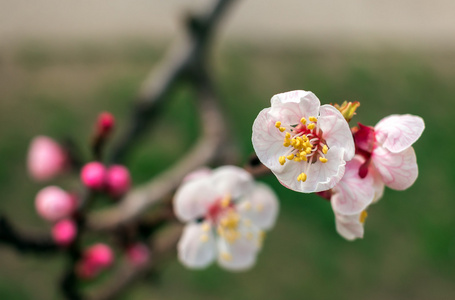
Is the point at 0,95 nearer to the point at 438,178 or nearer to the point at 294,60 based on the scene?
the point at 294,60

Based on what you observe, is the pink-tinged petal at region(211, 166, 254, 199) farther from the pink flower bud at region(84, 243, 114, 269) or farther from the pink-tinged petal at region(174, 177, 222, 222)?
the pink flower bud at region(84, 243, 114, 269)

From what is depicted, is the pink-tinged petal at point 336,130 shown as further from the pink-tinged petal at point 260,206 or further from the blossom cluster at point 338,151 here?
the pink-tinged petal at point 260,206

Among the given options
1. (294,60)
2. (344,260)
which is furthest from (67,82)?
(344,260)

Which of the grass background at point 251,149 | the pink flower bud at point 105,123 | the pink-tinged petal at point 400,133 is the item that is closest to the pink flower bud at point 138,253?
the pink flower bud at point 105,123

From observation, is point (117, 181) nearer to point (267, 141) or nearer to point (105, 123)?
point (105, 123)

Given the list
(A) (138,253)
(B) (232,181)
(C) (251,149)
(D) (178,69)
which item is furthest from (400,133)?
(C) (251,149)

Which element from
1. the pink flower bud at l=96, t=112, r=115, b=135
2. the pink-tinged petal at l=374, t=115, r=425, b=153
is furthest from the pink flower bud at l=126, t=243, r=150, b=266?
the pink-tinged petal at l=374, t=115, r=425, b=153

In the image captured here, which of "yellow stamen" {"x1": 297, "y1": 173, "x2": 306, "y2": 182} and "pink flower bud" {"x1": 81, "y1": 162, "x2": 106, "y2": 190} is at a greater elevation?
"yellow stamen" {"x1": 297, "y1": 173, "x2": 306, "y2": 182}
